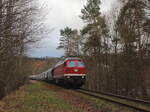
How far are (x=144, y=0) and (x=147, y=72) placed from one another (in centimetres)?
713

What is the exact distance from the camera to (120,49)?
27.7 metres

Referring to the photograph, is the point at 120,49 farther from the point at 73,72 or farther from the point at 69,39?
the point at 69,39

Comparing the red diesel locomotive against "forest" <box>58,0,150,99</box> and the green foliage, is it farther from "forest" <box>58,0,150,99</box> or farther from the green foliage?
the green foliage

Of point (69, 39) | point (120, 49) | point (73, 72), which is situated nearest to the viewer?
point (73, 72)

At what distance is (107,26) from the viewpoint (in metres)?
33.8

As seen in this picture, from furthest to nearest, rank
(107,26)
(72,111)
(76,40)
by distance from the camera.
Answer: (76,40), (107,26), (72,111)

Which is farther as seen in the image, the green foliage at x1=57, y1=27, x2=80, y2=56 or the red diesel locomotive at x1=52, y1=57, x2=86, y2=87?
the green foliage at x1=57, y1=27, x2=80, y2=56

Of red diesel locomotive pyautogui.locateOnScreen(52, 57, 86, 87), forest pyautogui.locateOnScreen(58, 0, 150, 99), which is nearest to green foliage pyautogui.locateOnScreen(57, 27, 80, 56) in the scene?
forest pyautogui.locateOnScreen(58, 0, 150, 99)

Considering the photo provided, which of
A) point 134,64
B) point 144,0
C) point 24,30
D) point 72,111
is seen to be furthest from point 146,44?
point 72,111

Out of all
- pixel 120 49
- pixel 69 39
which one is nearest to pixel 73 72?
pixel 120 49

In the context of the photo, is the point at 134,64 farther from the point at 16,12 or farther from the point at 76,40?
the point at 76,40

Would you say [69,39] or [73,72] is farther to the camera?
[69,39]

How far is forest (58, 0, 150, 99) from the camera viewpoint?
2188 centimetres

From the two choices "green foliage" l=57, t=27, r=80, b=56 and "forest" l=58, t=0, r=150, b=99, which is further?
"green foliage" l=57, t=27, r=80, b=56
